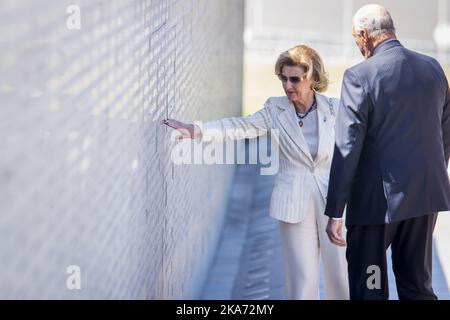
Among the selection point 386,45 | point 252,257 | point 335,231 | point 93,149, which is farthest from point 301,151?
point 252,257

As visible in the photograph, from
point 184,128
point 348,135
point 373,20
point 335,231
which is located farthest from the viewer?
point 184,128

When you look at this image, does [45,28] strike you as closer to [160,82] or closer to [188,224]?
[160,82]

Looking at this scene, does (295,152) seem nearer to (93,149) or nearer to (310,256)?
(310,256)

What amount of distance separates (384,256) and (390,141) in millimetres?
Result: 552

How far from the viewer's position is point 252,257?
7.77m

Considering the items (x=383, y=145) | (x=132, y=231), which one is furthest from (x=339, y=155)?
(x=132, y=231)

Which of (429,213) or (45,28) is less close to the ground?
(45,28)

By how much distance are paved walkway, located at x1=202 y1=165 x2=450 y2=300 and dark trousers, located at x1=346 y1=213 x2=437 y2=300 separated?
1.71m

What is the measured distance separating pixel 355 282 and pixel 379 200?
42 cm

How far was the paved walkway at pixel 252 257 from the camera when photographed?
649 cm

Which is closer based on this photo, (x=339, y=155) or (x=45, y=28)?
(x=45, y=28)
